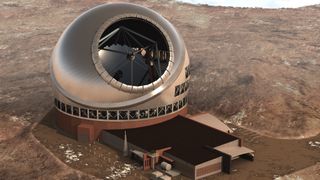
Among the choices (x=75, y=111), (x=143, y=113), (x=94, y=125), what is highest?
(x=143, y=113)

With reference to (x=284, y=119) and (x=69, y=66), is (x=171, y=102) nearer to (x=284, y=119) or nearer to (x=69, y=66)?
(x=69, y=66)

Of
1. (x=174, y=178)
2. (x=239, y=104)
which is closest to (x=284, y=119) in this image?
(x=239, y=104)

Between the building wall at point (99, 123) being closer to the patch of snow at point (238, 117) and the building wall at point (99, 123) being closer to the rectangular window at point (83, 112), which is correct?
the rectangular window at point (83, 112)

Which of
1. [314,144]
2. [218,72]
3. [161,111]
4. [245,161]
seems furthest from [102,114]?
[218,72]

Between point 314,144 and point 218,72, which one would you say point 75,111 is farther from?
point 218,72

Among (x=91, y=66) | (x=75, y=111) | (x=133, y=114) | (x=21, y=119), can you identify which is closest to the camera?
(x=91, y=66)

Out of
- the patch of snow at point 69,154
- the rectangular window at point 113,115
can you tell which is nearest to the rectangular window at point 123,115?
the rectangular window at point 113,115

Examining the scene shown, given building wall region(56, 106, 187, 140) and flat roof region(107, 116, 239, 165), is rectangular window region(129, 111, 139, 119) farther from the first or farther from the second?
flat roof region(107, 116, 239, 165)
